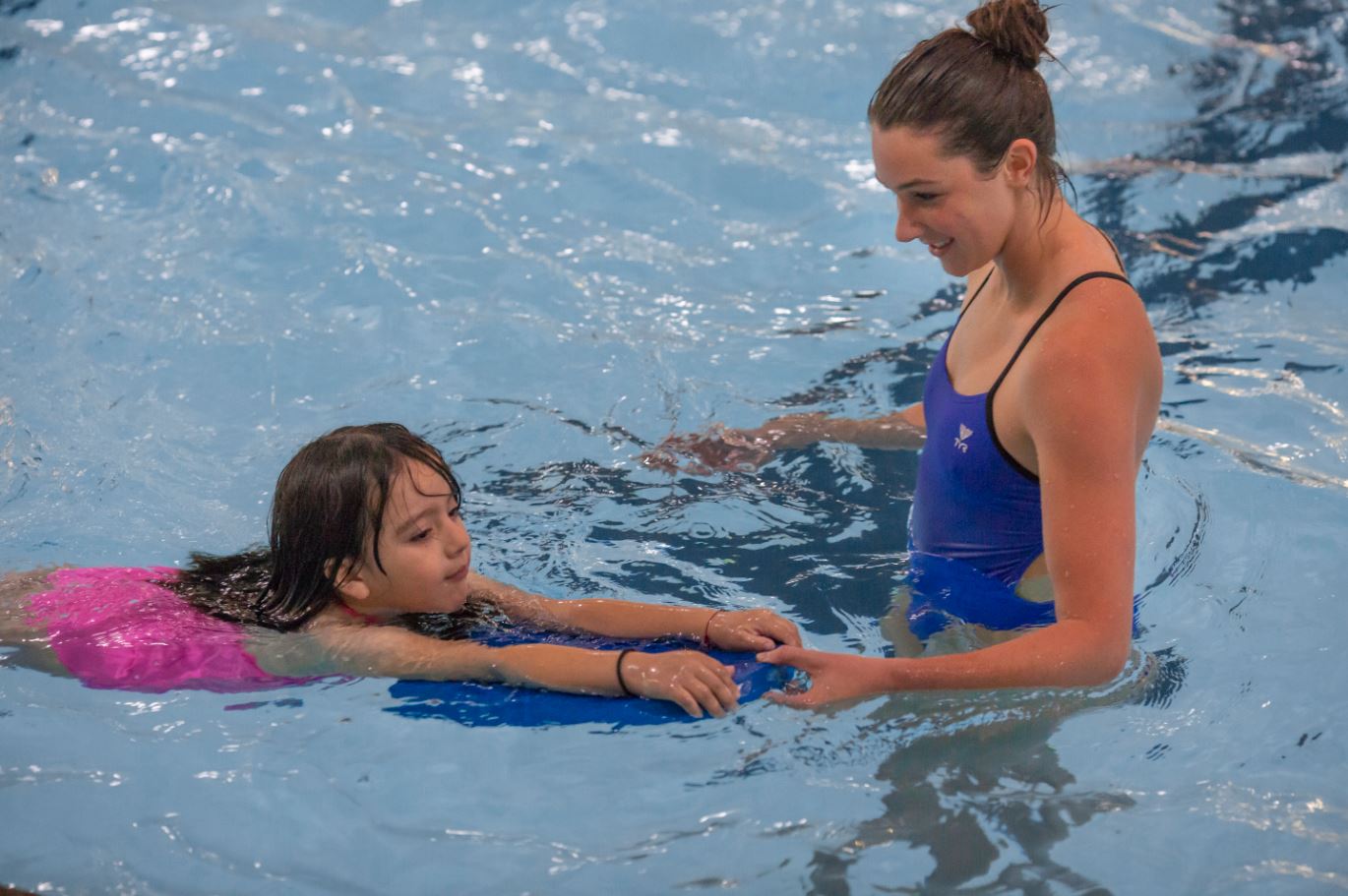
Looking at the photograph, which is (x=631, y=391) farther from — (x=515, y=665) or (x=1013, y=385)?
(x=1013, y=385)

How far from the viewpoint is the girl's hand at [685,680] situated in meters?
2.83

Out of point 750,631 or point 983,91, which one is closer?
point 983,91

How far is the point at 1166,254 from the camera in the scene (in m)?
5.68

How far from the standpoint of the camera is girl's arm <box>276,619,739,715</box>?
2.85 m

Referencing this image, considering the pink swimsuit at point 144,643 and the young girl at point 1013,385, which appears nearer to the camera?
the young girl at point 1013,385

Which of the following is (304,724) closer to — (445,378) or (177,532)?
(177,532)

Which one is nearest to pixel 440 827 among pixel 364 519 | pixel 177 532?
pixel 364 519

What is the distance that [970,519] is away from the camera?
116 inches

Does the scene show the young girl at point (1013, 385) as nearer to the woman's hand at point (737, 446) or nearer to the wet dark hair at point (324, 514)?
the woman's hand at point (737, 446)

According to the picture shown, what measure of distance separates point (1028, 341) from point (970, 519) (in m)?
0.50

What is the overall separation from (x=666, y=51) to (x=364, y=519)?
5083 mm

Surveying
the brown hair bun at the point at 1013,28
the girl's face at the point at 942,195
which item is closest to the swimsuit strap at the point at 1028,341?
the girl's face at the point at 942,195

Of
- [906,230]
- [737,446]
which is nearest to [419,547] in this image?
[737,446]

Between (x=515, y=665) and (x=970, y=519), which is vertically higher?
(x=970, y=519)
